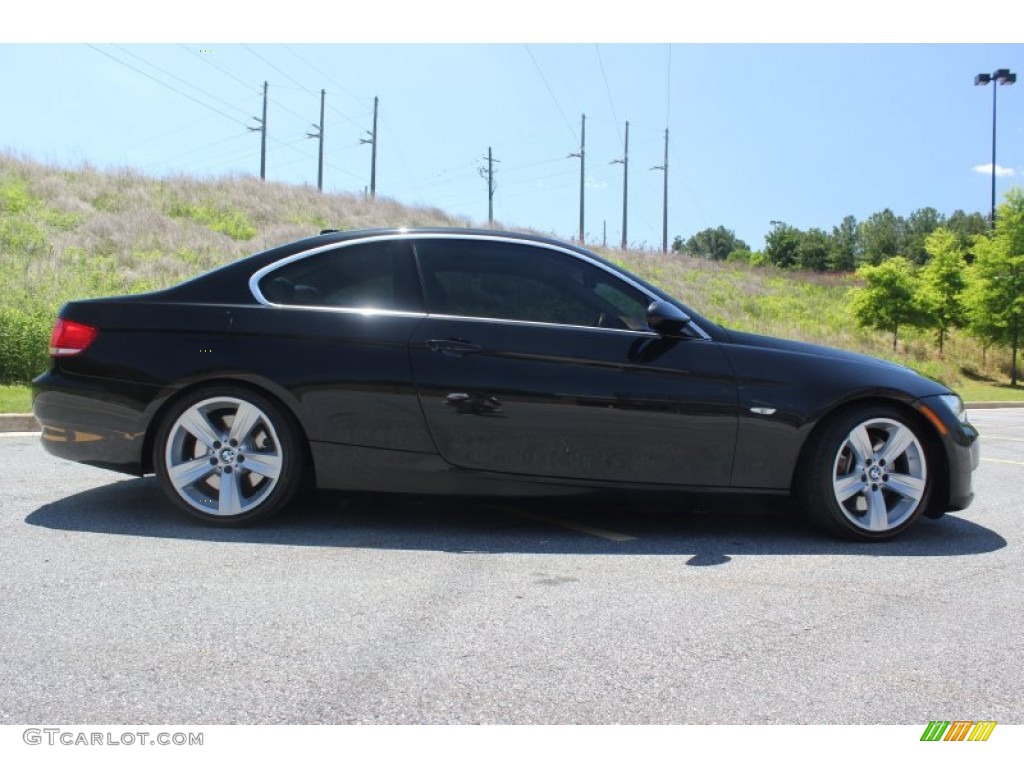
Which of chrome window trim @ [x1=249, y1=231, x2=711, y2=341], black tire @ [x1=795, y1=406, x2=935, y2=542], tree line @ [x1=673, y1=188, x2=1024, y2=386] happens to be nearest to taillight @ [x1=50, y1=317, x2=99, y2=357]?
chrome window trim @ [x1=249, y1=231, x2=711, y2=341]

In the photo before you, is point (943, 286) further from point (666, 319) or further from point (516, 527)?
point (516, 527)

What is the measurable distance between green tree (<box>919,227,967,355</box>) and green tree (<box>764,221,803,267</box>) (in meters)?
66.7

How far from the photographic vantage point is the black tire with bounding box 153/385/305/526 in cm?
411

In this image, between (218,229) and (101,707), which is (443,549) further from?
(218,229)

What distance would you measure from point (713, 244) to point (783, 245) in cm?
1835

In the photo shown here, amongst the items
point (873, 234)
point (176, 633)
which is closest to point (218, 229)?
point (176, 633)

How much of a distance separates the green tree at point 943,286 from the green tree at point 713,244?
8214cm

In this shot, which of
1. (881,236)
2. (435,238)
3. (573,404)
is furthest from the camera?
(881,236)

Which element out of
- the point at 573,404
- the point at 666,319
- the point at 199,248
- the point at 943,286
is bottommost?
the point at 573,404

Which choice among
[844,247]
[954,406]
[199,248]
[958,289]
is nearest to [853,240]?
[844,247]

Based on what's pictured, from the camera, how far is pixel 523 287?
13.9 feet

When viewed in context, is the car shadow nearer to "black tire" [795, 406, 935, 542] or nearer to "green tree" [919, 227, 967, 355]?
"black tire" [795, 406, 935, 542]
